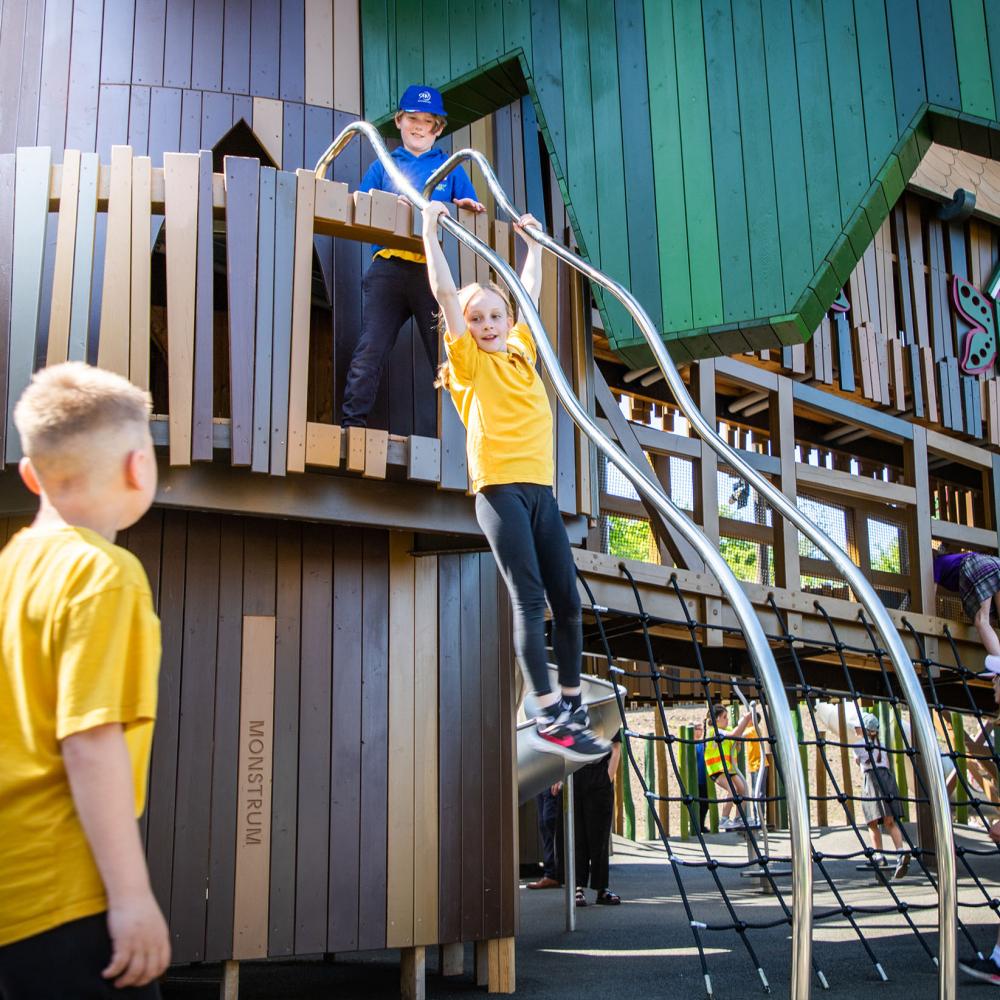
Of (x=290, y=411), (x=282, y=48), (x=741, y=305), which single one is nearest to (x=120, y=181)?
(x=290, y=411)

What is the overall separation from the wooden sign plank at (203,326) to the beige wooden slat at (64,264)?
474 mm

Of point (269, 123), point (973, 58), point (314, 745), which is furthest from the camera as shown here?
point (269, 123)

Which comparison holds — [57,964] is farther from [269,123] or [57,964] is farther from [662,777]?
[662,777]

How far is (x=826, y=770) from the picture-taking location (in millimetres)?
7508

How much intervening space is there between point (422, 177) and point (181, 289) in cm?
148

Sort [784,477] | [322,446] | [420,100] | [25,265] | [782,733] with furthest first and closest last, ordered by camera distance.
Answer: [784,477] < [420,100] < [322,446] < [25,265] < [782,733]

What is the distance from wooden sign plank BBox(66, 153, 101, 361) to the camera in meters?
4.70

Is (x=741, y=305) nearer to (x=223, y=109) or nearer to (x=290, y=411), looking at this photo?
(x=290, y=411)

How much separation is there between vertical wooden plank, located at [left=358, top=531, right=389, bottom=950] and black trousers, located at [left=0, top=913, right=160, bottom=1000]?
11.6 ft

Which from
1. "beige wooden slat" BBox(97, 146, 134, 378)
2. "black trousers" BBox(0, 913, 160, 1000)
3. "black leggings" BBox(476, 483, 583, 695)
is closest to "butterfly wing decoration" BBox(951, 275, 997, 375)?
"black leggings" BBox(476, 483, 583, 695)

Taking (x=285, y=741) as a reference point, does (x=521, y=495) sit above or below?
above

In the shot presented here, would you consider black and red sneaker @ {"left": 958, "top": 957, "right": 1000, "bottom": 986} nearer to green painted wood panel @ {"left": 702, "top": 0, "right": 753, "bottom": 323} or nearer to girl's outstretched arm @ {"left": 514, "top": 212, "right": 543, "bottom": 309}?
green painted wood panel @ {"left": 702, "top": 0, "right": 753, "bottom": 323}

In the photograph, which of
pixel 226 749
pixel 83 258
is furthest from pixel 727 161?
pixel 226 749

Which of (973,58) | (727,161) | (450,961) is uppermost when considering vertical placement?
(973,58)
